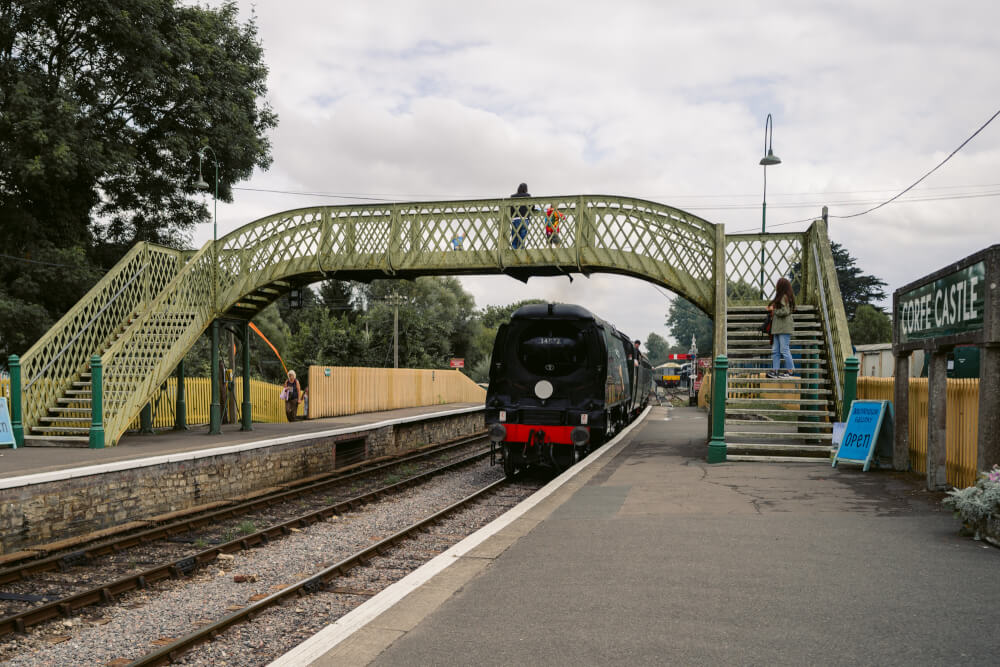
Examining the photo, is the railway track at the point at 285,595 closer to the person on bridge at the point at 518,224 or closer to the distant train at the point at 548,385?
the distant train at the point at 548,385

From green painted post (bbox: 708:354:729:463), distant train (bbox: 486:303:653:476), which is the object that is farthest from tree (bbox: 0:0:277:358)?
green painted post (bbox: 708:354:729:463)

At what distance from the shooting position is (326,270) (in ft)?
53.5

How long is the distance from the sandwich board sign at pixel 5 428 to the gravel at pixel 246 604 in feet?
20.7

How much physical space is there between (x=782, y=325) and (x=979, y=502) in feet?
23.1

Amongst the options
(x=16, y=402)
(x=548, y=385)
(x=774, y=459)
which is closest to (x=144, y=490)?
(x=16, y=402)

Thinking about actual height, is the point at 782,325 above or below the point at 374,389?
above

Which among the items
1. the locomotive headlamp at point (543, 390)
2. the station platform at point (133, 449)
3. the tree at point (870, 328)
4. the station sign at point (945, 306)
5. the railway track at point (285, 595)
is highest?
the tree at point (870, 328)

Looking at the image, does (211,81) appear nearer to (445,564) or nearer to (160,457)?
(160,457)

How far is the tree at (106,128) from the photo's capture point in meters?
19.4

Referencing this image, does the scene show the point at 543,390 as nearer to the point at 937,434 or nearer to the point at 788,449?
the point at 788,449

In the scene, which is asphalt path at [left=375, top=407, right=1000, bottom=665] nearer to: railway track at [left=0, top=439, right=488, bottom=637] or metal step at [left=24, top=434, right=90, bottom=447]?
railway track at [left=0, top=439, right=488, bottom=637]

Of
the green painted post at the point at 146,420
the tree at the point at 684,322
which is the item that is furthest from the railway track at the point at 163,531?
the tree at the point at 684,322

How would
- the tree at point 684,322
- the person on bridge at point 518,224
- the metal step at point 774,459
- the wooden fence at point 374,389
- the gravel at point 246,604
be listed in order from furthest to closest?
the tree at point 684,322 < the wooden fence at point 374,389 < the person on bridge at point 518,224 < the metal step at point 774,459 < the gravel at point 246,604

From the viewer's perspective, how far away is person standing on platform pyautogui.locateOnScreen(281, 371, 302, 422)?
22406 mm
